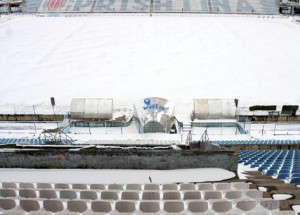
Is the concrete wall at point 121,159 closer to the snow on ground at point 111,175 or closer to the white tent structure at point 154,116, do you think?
the snow on ground at point 111,175

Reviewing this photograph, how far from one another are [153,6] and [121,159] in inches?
1855

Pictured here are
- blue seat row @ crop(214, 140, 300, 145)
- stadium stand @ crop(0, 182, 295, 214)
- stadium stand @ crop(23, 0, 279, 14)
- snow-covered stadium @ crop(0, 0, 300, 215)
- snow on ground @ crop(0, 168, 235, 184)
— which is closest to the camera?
stadium stand @ crop(0, 182, 295, 214)

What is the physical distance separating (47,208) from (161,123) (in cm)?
1198

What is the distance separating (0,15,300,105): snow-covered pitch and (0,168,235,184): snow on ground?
46.8ft

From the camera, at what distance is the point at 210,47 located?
3272 cm

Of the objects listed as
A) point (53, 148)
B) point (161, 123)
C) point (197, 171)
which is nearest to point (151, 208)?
point (197, 171)

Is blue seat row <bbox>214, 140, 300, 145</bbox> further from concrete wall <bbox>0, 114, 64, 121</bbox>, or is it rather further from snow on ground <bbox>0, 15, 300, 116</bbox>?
concrete wall <bbox>0, 114, 64, 121</bbox>

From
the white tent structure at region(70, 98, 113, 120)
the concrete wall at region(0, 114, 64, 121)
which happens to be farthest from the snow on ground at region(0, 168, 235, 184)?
the concrete wall at region(0, 114, 64, 121)

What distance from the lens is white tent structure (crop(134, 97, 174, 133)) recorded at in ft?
55.8

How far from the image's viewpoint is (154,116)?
671 inches

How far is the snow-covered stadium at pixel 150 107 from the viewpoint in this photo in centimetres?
589

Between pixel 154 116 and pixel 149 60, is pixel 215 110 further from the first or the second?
pixel 149 60

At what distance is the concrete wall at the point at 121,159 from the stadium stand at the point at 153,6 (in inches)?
1784

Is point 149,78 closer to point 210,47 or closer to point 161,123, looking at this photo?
point 161,123
